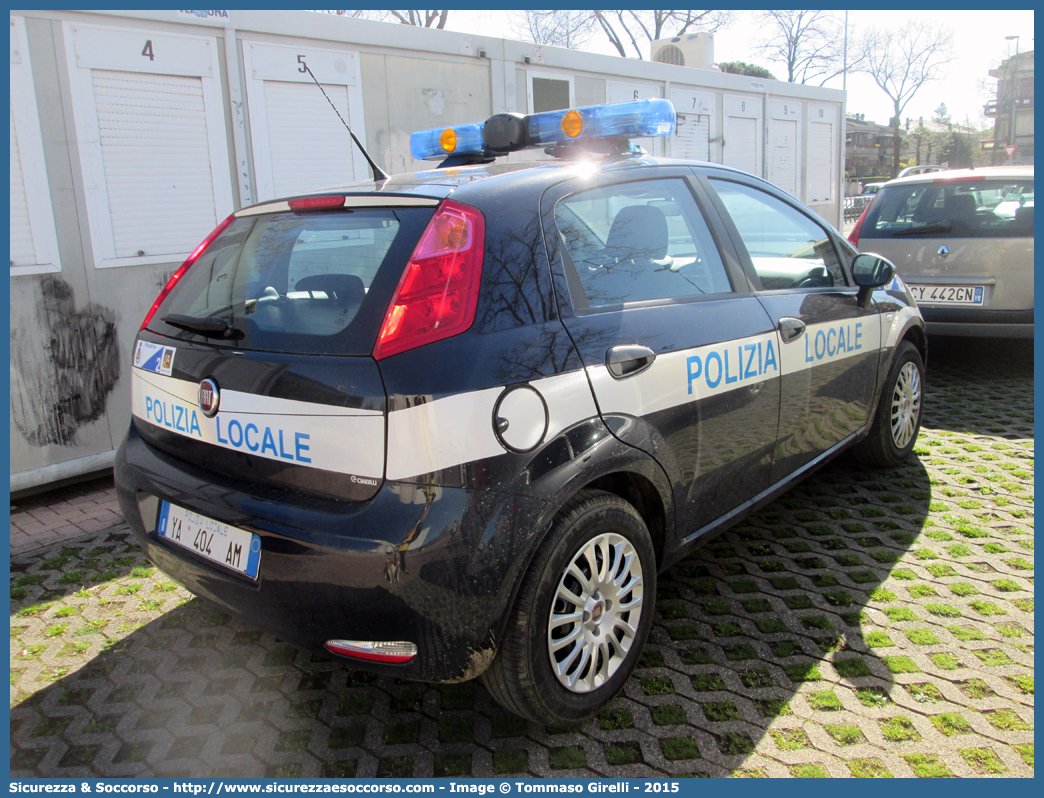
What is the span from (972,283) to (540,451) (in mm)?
5418

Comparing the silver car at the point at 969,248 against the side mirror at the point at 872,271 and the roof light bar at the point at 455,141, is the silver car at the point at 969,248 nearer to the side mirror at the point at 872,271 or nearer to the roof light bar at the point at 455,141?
the side mirror at the point at 872,271

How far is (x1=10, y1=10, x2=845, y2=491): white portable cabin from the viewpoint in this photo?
4441 mm

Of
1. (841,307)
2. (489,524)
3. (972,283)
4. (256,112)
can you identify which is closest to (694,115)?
(972,283)

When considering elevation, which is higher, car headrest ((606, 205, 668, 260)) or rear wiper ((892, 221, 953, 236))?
car headrest ((606, 205, 668, 260))

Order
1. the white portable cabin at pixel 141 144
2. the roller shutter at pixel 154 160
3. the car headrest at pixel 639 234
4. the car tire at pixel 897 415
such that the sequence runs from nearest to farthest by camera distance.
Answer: the car headrest at pixel 639 234, the car tire at pixel 897 415, the white portable cabin at pixel 141 144, the roller shutter at pixel 154 160

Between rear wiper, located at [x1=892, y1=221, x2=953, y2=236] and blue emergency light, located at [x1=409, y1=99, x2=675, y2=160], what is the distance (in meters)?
4.12

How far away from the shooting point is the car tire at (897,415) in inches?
165

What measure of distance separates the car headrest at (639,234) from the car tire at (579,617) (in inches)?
33.1

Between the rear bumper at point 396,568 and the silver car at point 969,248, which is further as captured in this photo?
the silver car at point 969,248

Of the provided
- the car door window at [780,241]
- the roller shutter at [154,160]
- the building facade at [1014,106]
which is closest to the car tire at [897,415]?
the car door window at [780,241]

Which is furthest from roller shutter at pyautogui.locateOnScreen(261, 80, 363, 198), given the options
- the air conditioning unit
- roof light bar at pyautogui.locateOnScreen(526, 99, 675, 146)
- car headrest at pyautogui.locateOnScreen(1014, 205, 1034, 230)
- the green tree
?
the green tree

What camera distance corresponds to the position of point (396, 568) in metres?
1.95

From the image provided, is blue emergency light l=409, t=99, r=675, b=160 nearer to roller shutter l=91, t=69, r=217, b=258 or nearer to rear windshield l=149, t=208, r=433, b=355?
rear windshield l=149, t=208, r=433, b=355

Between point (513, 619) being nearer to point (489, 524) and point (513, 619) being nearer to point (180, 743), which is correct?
point (489, 524)
